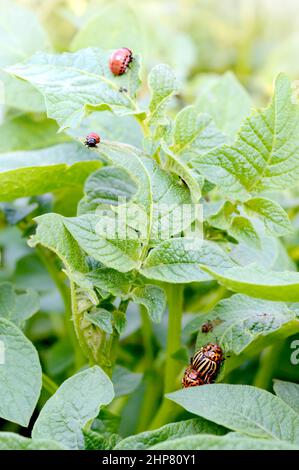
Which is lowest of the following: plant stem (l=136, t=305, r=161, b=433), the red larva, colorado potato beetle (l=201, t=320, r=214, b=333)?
plant stem (l=136, t=305, r=161, b=433)

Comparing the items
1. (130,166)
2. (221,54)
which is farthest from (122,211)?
(221,54)

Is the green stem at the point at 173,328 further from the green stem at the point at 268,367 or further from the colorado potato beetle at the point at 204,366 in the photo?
the green stem at the point at 268,367

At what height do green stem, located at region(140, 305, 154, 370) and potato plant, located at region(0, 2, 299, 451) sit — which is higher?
potato plant, located at region(0, 2, 299, 451)

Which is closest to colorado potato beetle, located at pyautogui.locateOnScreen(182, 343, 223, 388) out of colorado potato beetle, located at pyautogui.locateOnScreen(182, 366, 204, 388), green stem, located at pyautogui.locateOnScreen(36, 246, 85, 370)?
colorado potato beetle, located at pyautogui.locateOnScreen(182, 366, 204, 388)

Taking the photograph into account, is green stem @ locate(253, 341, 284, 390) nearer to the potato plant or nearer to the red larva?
the potato plant

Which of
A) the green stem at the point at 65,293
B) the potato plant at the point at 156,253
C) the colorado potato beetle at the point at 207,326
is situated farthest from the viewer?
the green stem at the point at 65,293

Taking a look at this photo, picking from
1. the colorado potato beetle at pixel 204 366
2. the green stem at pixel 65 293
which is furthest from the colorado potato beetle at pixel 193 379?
the green stem at pixel 65 293

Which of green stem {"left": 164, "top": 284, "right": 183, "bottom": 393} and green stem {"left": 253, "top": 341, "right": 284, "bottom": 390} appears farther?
green stem {"left": 253, "top": 341, "right": 284, "bottom": 390}
